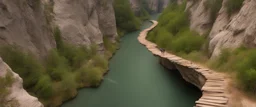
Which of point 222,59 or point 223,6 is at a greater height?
point 223,6

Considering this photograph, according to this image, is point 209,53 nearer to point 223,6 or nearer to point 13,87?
point 223,6

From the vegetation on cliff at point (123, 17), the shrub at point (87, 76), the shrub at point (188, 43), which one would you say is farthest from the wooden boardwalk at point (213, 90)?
the vegetation on cliff at point (123, 17)

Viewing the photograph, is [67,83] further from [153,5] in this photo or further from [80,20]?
[153,5]

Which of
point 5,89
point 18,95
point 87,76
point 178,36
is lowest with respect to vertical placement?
point 87,76

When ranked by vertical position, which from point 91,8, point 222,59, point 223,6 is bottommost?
point 91,8

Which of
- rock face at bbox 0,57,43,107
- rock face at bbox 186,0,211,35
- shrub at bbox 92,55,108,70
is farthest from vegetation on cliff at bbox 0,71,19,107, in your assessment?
rock face at bbox 186,0,211,35

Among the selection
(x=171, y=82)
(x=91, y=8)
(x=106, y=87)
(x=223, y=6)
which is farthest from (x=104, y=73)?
(x=223, y=6)

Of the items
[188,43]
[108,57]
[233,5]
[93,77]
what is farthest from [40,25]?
[233,5]
